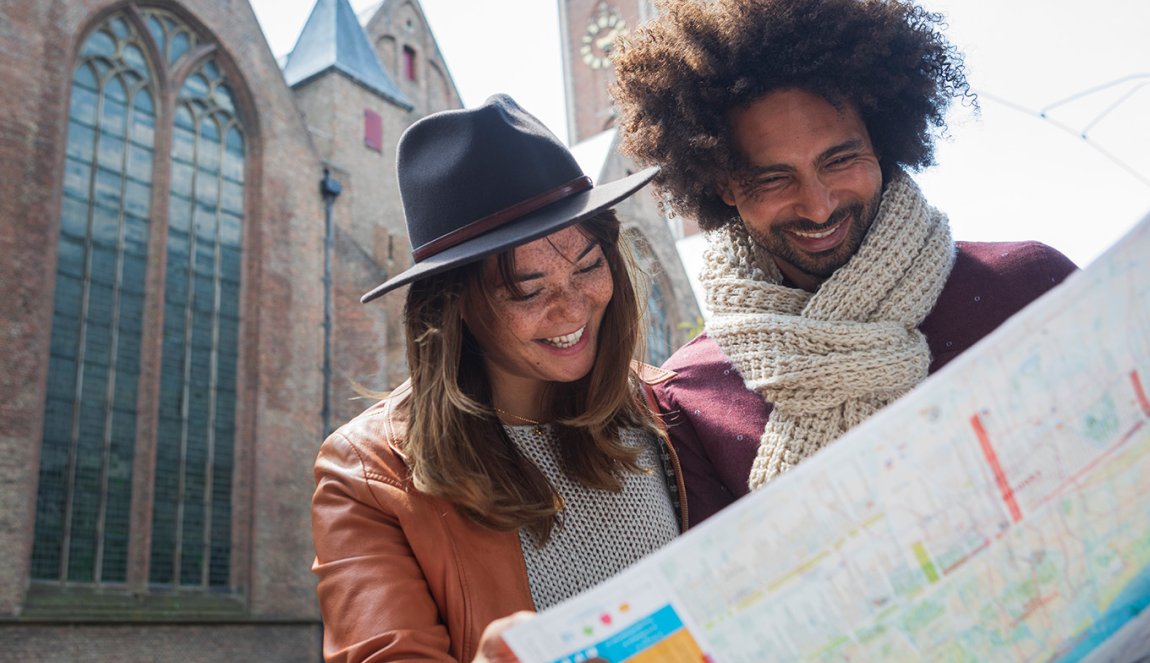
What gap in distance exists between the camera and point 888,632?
3.05 ft

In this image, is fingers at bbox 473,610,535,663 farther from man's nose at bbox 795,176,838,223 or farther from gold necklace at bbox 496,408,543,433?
man's nose at bbox 795,176,838,223

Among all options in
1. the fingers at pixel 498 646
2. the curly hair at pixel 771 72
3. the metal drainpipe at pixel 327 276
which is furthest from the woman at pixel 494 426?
the metal drainpipe at pixel 327 276

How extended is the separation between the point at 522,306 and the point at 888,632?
100 cm

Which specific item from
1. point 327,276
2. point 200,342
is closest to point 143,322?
point 200,342

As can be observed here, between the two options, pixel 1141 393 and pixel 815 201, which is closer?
pixel 1141 393

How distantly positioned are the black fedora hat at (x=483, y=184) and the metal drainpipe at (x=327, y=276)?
11.9 meters

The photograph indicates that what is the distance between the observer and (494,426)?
6.13 feet

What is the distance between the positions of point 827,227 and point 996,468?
1161 millimetres

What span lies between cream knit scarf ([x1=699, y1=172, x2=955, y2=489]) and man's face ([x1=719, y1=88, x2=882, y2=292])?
0.22 ft

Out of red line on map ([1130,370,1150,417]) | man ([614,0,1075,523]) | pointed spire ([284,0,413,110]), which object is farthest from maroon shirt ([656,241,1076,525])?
pointed spire ([284,0,413,110])

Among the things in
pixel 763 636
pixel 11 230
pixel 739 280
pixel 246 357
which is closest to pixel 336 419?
pixel 246 357

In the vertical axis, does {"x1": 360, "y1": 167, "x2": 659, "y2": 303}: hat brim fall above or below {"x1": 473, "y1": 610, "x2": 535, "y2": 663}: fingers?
above

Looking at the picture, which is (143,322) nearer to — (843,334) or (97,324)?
(97,324)

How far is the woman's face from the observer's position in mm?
1785
